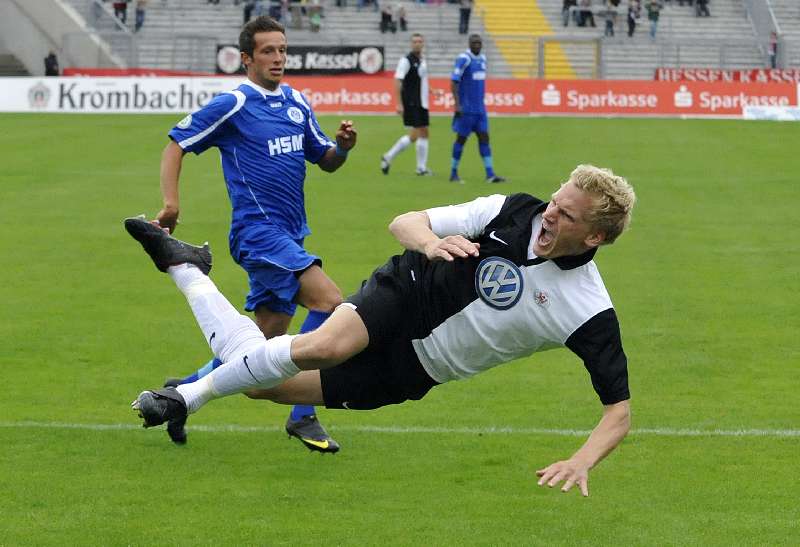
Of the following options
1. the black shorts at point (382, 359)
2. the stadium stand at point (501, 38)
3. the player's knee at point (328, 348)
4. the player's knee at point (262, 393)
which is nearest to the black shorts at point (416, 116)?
the player's knee at point (262, 393)

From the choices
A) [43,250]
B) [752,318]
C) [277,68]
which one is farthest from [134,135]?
[277,68]

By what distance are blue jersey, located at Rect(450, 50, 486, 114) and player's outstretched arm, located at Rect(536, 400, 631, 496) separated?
18.0 m

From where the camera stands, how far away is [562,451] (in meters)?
7.89

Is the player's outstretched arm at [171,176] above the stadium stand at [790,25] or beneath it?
above

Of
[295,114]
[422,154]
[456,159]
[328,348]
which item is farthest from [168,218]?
[422,154]

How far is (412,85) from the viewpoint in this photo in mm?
24312

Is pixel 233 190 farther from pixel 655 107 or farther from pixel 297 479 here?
pixel 655 107

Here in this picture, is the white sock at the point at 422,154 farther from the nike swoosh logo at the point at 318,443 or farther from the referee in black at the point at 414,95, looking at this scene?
the nike swoosh logo at the point at 318,443

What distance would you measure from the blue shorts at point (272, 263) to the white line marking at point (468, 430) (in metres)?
0.84

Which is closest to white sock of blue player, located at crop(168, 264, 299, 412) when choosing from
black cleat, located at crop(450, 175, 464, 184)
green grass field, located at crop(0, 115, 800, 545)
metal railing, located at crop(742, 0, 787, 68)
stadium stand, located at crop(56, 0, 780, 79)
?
green grass field, located at crop(0, 115, 800, 545)

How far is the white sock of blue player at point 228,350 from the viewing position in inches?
247

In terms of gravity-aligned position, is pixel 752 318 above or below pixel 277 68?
below

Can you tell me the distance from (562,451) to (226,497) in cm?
207

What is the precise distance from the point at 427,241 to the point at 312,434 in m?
2.43
